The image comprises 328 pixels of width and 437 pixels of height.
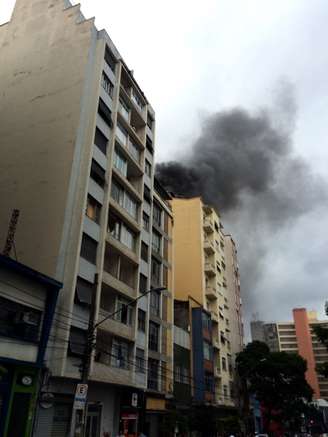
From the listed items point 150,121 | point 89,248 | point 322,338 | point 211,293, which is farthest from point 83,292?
point 211,293

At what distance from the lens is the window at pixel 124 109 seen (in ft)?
121

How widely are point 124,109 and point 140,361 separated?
22.1 meters

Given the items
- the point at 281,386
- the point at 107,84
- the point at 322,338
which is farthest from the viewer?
the point at 281,386

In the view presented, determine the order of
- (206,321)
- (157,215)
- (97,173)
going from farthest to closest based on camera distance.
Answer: (206,321), (157,215), (97,173)

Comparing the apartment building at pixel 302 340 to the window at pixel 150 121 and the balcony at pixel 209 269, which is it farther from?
the window at pixel 150 121

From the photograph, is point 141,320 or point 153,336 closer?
point 141,320

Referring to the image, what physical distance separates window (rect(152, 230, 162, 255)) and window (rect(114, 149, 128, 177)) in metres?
7.99

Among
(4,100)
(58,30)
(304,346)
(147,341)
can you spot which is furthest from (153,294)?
(304,346)

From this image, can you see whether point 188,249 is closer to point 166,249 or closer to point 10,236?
point 166,249

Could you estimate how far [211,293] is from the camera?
187 ft

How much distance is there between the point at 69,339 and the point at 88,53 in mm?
22973

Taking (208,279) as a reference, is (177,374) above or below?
below

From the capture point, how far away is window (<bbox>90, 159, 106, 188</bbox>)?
29344 mm

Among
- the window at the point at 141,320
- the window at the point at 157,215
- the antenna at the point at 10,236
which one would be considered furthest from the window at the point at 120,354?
the window at the point at 157,215
